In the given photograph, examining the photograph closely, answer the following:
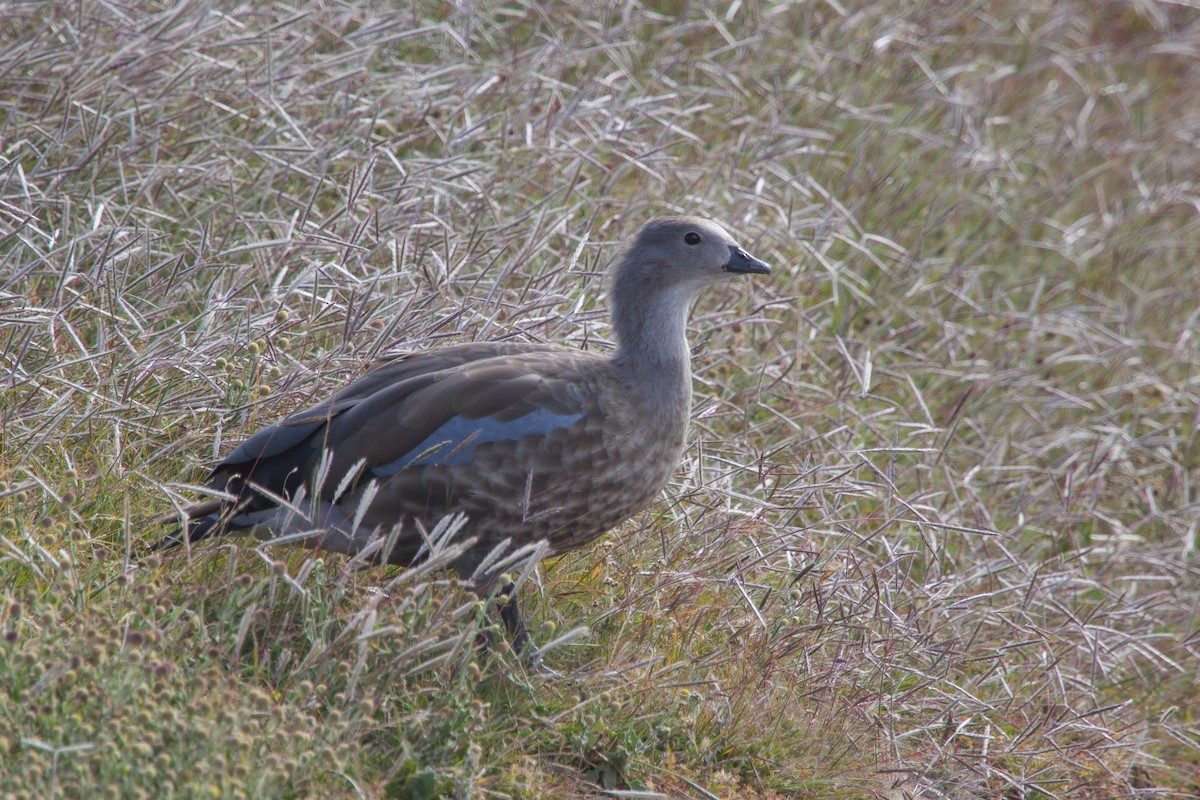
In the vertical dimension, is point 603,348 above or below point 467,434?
below

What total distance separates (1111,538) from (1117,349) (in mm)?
1494

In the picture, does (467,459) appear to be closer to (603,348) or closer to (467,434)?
(467,434)

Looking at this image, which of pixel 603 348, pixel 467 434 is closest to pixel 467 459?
pixel 467 434

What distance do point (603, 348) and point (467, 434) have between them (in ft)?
6.58

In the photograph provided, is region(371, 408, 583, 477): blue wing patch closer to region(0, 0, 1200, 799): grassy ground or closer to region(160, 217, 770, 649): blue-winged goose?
region(160, 217, 770, 649): blue-winged goose

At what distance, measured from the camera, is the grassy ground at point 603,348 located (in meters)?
4.22

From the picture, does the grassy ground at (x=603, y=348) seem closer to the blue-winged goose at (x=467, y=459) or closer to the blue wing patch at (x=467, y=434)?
the blue-winged goose at (x=467, y=459)

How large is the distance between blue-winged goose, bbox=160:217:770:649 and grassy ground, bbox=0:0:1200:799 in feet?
0.63

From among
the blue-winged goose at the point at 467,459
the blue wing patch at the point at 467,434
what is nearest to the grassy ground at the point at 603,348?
the blue-winged goose at the point at 467,459

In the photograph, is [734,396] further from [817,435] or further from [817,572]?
[817,572]

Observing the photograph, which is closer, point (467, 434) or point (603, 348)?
point (467, 434)

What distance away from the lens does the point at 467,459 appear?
485 centimetres

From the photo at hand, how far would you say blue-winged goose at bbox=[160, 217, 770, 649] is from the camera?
4.83 m

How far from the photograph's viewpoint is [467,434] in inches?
191
